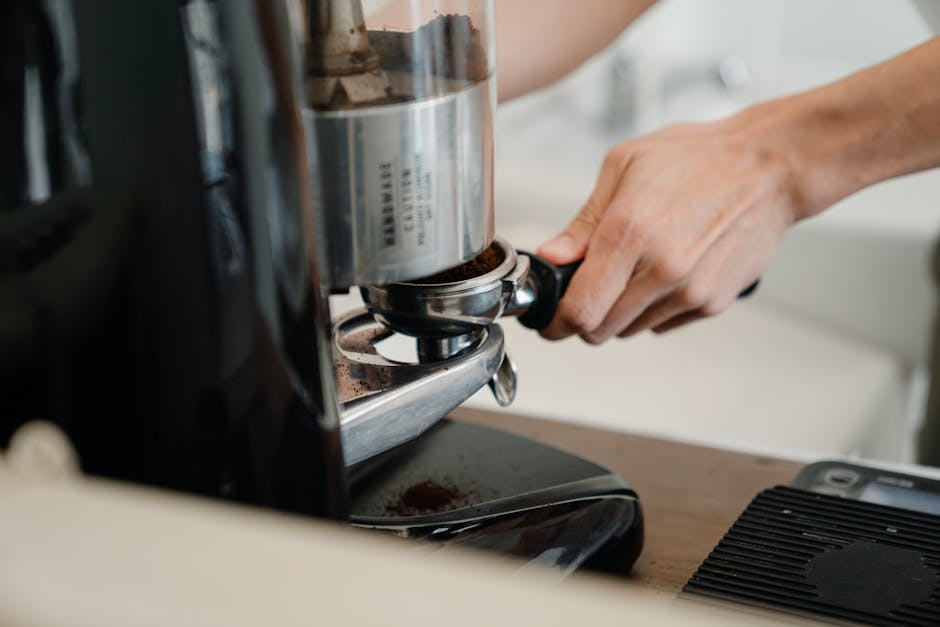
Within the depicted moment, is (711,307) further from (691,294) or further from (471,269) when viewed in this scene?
(471,269)

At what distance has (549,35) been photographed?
84 cm

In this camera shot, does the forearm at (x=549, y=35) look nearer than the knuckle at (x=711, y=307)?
No

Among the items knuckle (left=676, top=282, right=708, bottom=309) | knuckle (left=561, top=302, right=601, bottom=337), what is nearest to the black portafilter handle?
knuckle (left=561, top=302, right=601, bottom=337)

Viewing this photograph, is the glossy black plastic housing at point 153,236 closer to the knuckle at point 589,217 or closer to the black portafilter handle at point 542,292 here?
the black portafilter handle at point 542,292

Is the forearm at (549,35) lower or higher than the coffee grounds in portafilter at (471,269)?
higher

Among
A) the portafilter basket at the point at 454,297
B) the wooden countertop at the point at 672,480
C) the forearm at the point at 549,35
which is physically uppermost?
the forearm at the point at 549,35

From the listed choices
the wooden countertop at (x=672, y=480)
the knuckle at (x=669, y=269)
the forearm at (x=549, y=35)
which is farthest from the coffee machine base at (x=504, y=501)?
the forearm at (x=549, y=35)

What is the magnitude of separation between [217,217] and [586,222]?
37 cm

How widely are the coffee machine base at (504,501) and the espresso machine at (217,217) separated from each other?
0.08 metres

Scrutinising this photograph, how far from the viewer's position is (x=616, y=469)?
2.01 ft

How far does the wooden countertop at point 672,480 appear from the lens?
517 mm

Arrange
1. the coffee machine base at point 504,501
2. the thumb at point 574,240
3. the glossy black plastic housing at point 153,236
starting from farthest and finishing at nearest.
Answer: the thumb at point 574,240
the coffee machine base at point 504,501
the glossy black plastic housing at point 153,236

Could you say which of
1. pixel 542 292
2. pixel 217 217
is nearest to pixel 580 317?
pixel 542 292

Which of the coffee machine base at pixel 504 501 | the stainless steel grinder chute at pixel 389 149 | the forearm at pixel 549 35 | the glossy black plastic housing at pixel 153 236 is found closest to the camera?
the glossy black plastic housing at pixel 153 236
